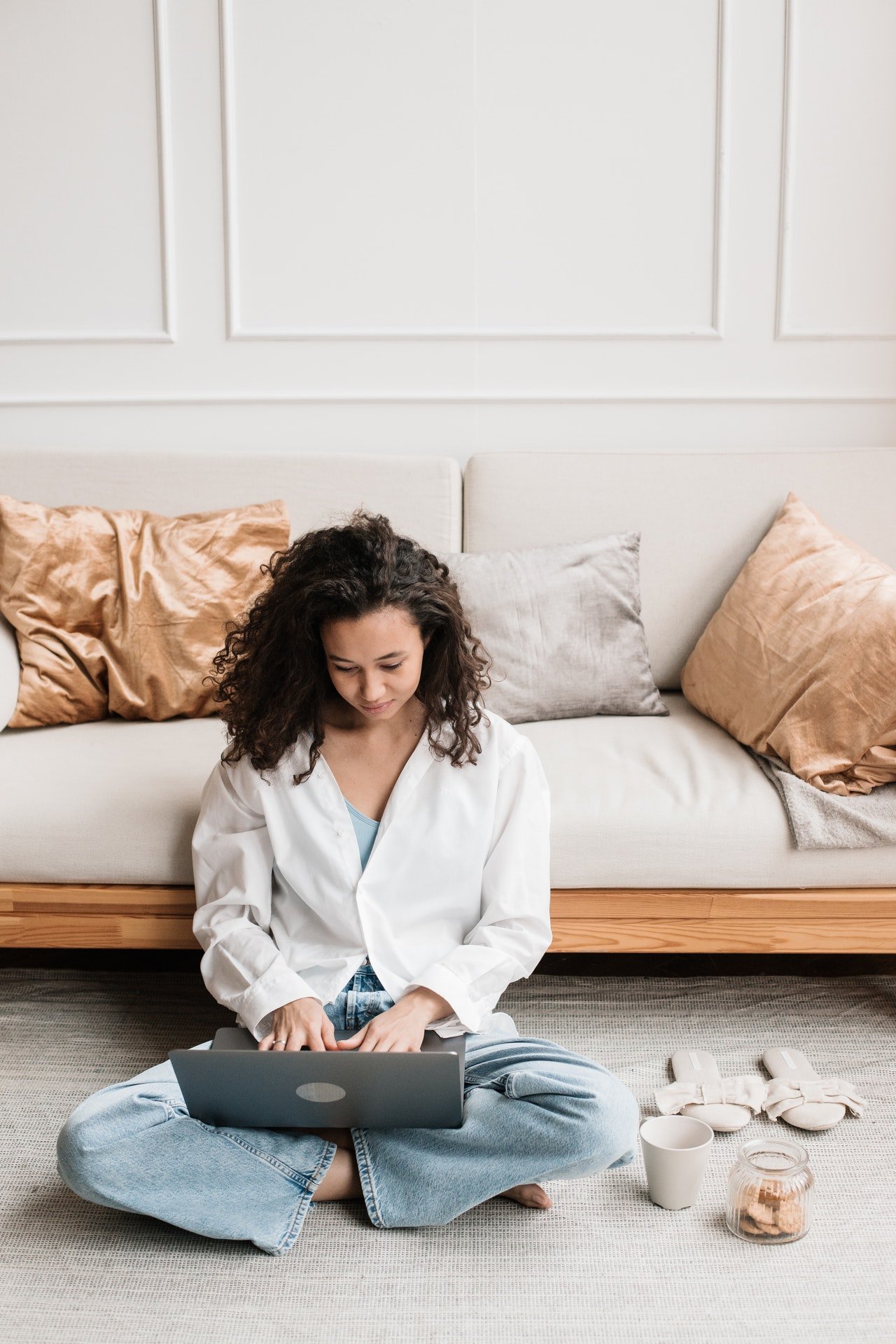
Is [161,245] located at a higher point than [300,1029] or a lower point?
higher

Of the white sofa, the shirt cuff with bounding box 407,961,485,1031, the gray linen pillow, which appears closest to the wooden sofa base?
the white sofa

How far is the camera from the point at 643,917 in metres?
1.78

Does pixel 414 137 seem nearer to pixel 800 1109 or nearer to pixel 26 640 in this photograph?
pixel 26 640

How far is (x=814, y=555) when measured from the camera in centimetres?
209

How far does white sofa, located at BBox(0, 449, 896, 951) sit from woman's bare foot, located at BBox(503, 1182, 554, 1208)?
0.39 m

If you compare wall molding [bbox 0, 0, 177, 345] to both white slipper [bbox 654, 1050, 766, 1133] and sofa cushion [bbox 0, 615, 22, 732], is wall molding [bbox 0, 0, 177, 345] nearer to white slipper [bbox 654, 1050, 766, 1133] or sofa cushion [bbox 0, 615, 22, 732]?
sofa cushion [bbox 0, 615, 22, 732]

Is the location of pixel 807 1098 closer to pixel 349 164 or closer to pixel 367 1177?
pixel 367 1177

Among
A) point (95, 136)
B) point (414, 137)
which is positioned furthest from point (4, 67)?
point (414, 137)

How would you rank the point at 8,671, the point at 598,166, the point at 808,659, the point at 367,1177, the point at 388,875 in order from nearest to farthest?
the point at 367,1177 < the point at 388,875 < the point at 808,659 < the point at 8,671 < the point at 598,166

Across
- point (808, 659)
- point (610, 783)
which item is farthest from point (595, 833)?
point (808, 659)

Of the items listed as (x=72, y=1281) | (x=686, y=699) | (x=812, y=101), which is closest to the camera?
(x=72, y=1281)

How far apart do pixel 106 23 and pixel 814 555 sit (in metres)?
1.79

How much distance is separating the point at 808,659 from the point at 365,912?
845 mm

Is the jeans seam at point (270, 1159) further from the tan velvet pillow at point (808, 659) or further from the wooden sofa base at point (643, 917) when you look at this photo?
the tan velvet pillow at point (808, 659)
